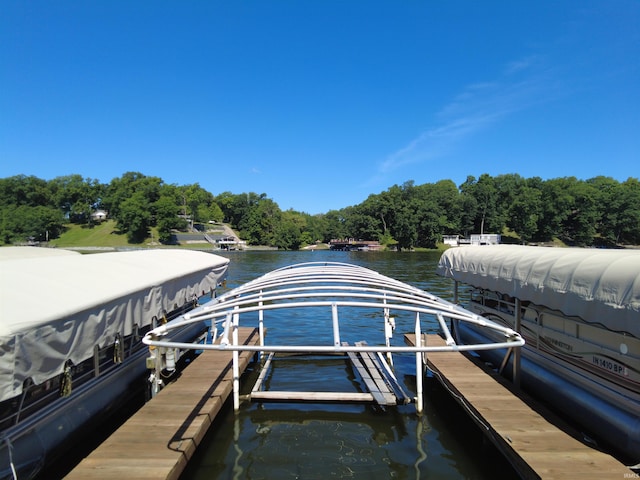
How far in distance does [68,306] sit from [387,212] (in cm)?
11523

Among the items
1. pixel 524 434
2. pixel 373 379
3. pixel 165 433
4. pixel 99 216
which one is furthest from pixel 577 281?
pixel 99 216

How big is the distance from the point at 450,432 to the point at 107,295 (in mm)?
7700

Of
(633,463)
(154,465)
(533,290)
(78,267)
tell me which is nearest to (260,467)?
(154,465)

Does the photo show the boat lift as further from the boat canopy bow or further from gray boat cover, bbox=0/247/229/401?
gray boat cover, bbox=0/247/229/401

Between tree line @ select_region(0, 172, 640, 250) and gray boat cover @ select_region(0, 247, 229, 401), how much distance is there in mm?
103153

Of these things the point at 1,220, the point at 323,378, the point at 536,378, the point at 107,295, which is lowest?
the point at 323,378

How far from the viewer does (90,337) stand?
654 cm

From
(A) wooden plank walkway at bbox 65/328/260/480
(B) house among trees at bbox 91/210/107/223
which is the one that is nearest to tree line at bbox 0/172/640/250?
(B) house among trees at bbox 91/210/107/223

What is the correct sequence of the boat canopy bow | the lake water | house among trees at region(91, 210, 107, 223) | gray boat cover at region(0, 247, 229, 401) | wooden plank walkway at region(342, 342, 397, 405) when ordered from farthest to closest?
house among trees at region(91, 210, 107, 223)
wooden plank walkway at region(342, 342, 397, 405)
the lake water
the boat canopy bow
gray boat cover at region(0, 247, 229, 401)

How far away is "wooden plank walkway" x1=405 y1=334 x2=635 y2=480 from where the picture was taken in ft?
17.9

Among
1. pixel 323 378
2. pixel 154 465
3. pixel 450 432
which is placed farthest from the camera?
pixel 323 378

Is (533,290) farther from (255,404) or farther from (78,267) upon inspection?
(78,267)

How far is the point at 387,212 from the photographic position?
388ft

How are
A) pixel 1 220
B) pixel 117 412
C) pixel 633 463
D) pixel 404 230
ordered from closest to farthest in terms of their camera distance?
pixel 633 463, pixel 117 412, pixel 404 230, pixel 1 220
